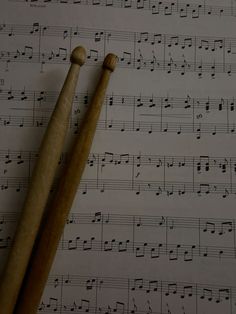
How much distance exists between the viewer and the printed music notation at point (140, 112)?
0.68 meters

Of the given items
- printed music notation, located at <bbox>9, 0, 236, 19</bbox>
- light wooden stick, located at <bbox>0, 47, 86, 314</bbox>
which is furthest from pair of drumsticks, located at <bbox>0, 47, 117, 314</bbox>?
printed music notation, located at <bbox>9, 0, 236, 19</bbox>

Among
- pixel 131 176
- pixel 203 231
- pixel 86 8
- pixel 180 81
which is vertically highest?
pixel 86 8

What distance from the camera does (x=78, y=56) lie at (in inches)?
25.4

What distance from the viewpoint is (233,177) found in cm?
66

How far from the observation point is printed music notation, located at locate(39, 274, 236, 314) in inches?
24.5

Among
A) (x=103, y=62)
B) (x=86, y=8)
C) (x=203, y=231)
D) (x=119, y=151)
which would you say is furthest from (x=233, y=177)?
(x=86, y=8)

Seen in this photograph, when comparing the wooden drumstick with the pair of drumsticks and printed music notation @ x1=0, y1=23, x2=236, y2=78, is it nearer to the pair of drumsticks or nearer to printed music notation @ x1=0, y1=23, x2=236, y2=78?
the pair of drumsticks

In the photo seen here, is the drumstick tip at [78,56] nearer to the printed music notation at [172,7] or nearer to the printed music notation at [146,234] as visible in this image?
the printed music notation at [172,7]

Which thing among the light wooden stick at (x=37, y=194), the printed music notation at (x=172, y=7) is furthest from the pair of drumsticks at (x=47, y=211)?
the printed music notation at (x=172, y=7)

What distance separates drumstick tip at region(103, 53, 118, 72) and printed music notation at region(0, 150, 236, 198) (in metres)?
0.17

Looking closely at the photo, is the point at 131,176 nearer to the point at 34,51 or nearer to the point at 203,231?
the point at 203,231

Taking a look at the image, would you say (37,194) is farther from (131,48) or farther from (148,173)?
(131,48)

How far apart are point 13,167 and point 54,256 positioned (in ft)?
0.61

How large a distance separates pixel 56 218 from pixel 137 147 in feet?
0.68
